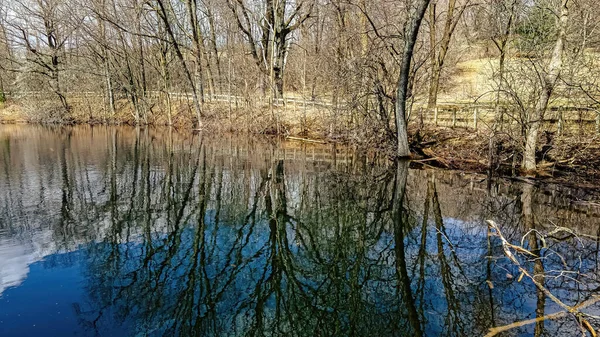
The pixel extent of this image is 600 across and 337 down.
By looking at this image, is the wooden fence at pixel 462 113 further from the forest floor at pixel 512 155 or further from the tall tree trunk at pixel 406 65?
the tall tree trunk at pixel 406 65

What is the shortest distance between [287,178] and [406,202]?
14.4ft

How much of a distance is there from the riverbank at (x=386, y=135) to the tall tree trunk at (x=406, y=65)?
1019 millimetres

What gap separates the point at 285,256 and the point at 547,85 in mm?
9550

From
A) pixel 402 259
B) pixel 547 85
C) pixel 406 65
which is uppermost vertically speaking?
pixel 406 65

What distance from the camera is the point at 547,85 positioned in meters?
11.3

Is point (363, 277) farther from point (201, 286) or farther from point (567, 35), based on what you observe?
point (567, 35)

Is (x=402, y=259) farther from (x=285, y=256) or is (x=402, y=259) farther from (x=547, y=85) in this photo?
(x=547, y=85)

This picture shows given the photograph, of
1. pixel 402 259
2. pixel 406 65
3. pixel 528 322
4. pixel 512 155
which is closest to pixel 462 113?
pixel 512 155

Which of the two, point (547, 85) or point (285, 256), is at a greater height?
point (547, 85)

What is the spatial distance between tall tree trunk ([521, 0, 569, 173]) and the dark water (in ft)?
6.62

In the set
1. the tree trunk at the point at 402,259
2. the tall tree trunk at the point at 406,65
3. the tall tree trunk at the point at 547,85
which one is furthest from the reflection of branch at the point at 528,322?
the tall tree trunk at the point at 406,65

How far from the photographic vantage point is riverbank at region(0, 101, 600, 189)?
13102 mm

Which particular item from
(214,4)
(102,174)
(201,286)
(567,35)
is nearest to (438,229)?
(201,286)

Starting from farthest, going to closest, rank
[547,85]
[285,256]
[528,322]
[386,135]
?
[386,135]
[547,85]
[285,256]
[528,322]
